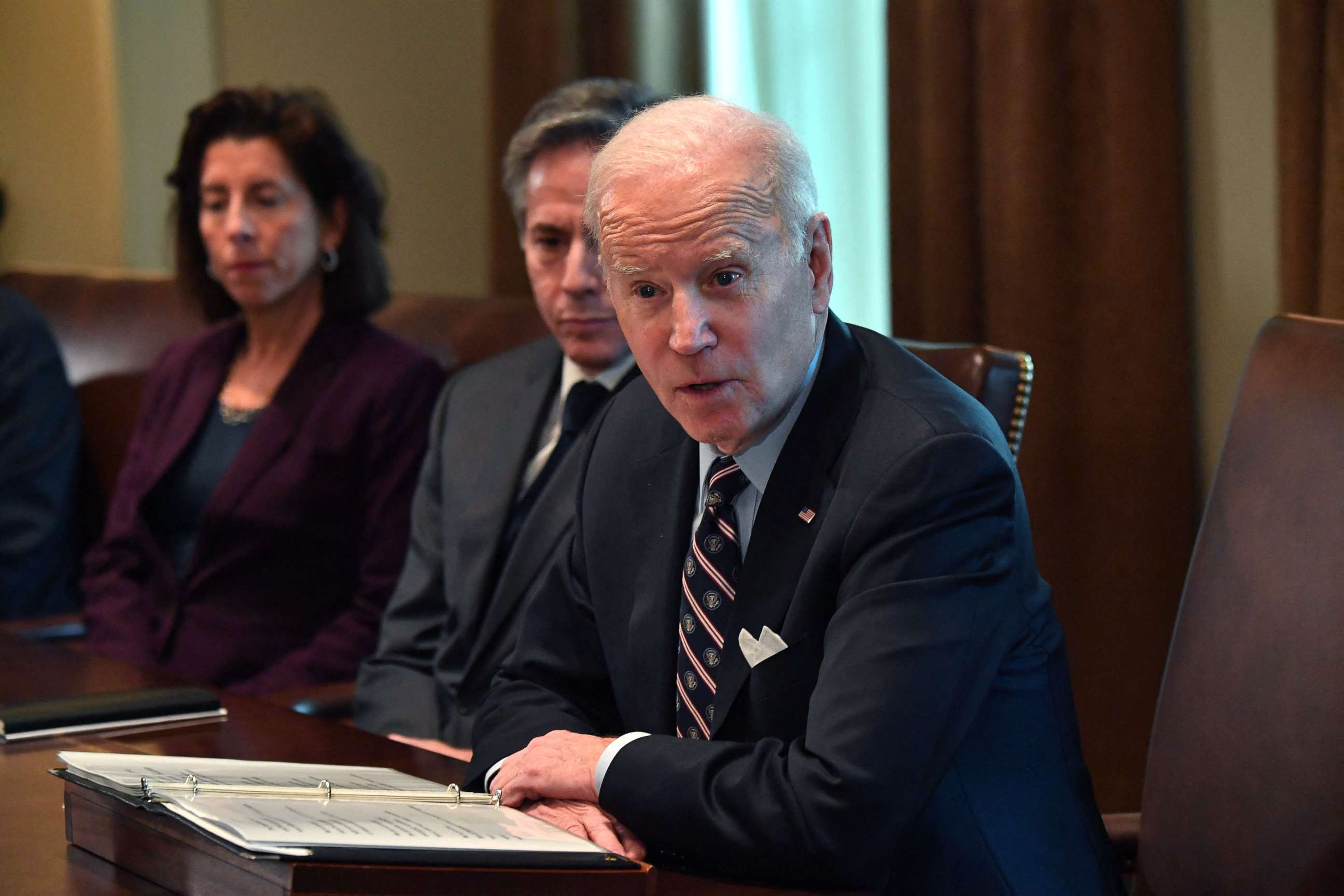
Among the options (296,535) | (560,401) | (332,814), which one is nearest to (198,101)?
(296,535)

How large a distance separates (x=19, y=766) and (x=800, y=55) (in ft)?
7.95

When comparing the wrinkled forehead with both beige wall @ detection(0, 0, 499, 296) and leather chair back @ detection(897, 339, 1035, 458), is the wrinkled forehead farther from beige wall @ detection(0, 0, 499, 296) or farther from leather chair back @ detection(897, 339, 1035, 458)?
beige wall @ detection(0, 0, 499, 296)

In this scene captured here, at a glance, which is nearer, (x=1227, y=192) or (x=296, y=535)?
(x=1227, y=192)

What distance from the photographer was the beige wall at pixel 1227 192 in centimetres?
248

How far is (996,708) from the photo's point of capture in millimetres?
1474

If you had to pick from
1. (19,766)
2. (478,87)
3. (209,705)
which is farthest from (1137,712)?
(478,87)

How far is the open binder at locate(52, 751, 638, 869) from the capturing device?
3.61ft

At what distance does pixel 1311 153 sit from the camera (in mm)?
2205

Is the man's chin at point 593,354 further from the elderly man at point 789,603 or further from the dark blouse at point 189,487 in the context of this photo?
the dark blouse at point 189,487

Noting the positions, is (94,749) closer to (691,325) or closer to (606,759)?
(606,759)

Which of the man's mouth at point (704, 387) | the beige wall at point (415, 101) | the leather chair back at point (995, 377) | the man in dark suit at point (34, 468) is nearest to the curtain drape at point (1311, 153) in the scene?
the leather chair back at point (995, 377)

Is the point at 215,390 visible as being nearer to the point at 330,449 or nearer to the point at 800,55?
the point at 330,449

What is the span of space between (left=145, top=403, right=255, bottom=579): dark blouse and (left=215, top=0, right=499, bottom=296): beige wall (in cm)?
133

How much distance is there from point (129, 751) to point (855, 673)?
36.1 inches
